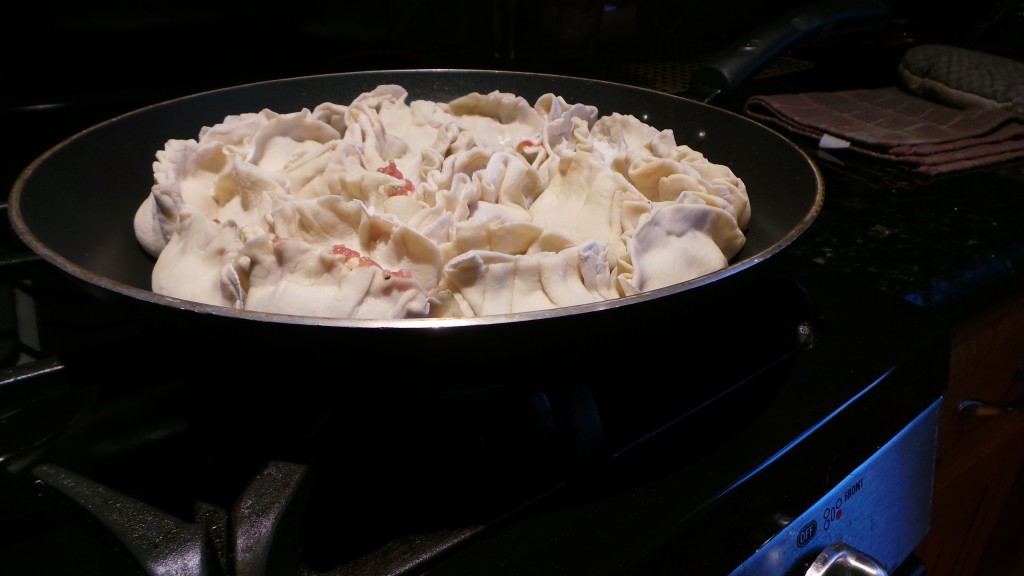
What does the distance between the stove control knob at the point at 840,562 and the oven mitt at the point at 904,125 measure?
2.98 ft

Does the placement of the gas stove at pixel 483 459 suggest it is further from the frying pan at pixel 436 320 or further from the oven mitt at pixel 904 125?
the oven mitt at pixel 904 125

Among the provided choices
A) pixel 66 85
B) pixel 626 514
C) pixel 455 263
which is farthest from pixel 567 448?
pixel 66 85

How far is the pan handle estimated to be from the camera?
47.6 inches

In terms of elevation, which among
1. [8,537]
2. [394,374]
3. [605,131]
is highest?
[605,131]

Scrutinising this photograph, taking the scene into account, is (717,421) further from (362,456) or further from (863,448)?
(362,456)

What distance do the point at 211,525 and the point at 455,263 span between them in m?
0.27

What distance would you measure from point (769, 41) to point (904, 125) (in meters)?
0.37

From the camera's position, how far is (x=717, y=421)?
24.1 inches

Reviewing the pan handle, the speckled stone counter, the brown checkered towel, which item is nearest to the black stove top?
the speckled stone counter

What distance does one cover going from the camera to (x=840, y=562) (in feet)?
2.00

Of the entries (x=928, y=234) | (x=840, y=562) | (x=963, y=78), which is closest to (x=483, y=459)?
(x=840, y=562)

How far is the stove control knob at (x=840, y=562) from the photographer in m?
0.60

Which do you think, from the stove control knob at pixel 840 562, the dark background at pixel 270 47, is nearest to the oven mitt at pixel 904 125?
the dark background at pixel 270 47

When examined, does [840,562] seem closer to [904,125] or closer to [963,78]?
[904,125]
